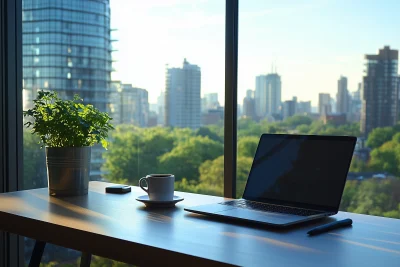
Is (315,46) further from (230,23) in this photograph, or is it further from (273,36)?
(230,23)

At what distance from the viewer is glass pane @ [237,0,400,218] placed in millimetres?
1953

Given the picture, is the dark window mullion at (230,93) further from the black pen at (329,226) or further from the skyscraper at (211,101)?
the black pen at (329,226)

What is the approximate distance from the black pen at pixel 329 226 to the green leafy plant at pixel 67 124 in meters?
0.92

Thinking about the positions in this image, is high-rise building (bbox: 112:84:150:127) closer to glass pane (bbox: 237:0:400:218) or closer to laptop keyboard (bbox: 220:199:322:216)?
glass pane (bbox: 237:0:400:218)

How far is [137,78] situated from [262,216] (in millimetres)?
1436

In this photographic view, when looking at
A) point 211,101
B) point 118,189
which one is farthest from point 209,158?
point 118,189

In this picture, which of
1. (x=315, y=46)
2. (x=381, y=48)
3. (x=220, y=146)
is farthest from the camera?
(x=220, y=146)

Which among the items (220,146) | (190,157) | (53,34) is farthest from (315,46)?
(53,34)

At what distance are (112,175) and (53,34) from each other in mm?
783

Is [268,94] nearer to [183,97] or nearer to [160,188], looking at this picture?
[183,97]

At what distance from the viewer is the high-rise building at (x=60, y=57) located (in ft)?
8.76

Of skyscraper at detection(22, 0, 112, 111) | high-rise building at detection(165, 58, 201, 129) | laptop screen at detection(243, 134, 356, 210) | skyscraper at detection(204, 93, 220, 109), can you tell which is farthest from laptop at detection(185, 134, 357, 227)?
skyscraper at detection(22, 0, 112, 111)

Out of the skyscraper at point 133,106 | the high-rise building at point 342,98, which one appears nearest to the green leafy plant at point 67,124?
the skyscraper at point 133,106

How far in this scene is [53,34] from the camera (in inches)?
105
